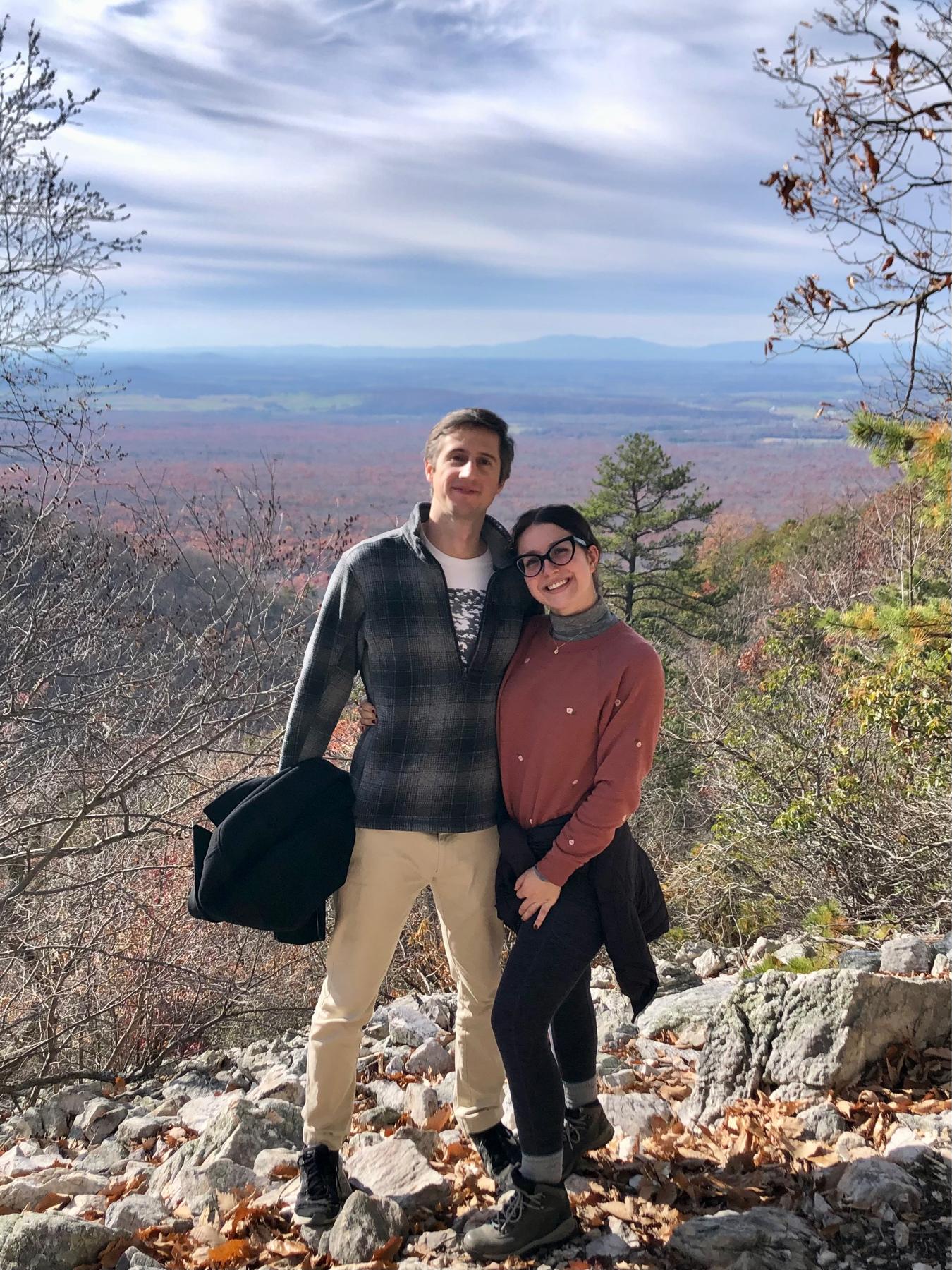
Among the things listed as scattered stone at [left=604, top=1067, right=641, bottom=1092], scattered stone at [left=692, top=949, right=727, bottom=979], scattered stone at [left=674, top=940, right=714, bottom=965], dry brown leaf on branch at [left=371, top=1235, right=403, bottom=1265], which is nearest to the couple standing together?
dry brown leaf on branch at [left=371, top=1235, right=403, bottom=1265]

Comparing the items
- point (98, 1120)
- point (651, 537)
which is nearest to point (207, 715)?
point (98, 1120)

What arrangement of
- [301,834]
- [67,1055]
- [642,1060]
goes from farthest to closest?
[67,1055], [642,1060], [301,834]

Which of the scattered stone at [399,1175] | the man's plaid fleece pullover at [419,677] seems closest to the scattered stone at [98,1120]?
the scattered stone at [399,1175]

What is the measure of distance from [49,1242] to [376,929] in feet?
4.45

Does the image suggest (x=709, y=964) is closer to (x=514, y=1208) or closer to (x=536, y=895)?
(x=514, y=1208)

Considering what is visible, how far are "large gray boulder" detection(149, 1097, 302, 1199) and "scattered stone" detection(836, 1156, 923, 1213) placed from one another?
6.58 ft

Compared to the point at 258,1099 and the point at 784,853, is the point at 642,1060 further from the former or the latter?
the point at 784,853

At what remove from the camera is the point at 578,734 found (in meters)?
2.72

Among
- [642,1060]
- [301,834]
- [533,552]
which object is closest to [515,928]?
[301,834]

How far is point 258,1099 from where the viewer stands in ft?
13.9

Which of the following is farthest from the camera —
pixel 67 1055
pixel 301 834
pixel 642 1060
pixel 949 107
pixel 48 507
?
pixel 67 1055

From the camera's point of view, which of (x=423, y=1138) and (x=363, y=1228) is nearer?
(x=363, y=1228)

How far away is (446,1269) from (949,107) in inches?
211

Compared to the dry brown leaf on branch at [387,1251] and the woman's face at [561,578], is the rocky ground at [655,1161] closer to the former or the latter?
the dry brown leaf on branch at [387,1251]
